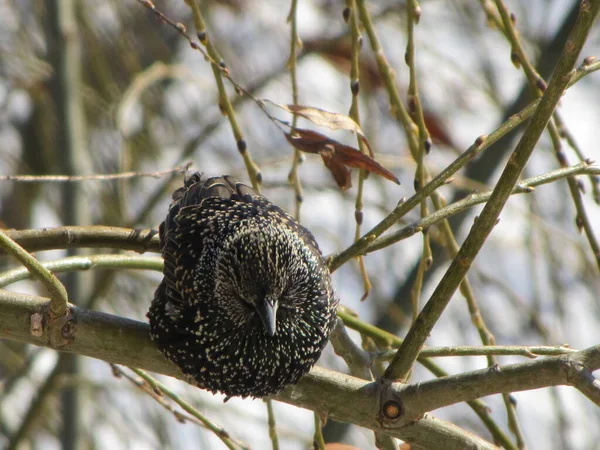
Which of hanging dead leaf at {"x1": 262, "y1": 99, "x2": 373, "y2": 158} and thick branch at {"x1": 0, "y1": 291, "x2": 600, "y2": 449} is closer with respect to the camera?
thick branch at {"x1": 0, "y1": 291, "x2": 600, "y2": 449}

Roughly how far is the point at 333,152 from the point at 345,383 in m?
0.67

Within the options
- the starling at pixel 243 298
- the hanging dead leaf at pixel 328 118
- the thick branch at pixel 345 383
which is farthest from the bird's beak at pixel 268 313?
the hanging dead leaf at pixel 328 118

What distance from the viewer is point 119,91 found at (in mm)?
5699

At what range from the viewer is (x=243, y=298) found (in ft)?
9.58

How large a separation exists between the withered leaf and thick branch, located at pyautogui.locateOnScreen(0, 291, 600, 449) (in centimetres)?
56

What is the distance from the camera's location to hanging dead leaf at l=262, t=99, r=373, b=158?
2.60 metres

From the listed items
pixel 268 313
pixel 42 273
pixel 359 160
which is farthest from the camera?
pixel 268 313

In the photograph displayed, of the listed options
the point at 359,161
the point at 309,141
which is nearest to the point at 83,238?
the point at 309,141

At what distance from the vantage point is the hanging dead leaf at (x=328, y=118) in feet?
8.53

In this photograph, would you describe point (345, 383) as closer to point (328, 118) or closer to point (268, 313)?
point (268, 313)

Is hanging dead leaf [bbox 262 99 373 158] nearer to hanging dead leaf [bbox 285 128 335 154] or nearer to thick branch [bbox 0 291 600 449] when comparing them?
hanging dead leaf [bbox 285 128 335 154]

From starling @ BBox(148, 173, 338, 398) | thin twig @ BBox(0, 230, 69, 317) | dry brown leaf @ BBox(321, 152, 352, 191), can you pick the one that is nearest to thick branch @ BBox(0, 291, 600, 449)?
thin twig @ BBox(0, 230, 69, 317)

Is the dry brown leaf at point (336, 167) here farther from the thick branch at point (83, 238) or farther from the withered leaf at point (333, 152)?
the thick branch at point (83, 238)

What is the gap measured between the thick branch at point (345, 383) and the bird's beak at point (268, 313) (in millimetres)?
232
